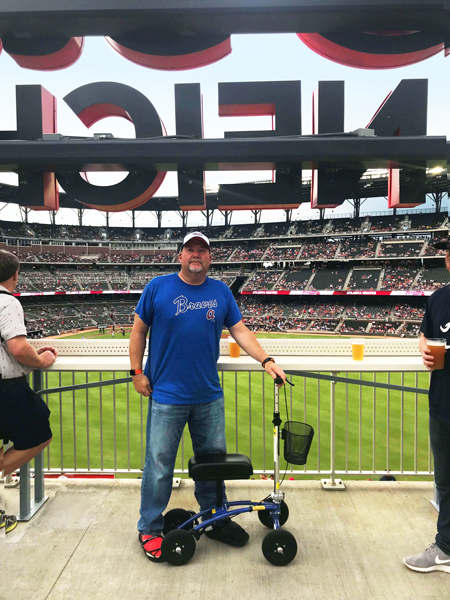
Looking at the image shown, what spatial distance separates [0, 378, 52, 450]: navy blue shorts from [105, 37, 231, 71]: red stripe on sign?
9.75ft

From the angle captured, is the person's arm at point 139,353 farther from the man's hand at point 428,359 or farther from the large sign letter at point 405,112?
the large sign letter at point 405,112

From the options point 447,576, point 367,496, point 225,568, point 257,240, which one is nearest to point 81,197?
point 225,568

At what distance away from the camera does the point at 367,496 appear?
3.11 m

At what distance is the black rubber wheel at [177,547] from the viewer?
227 cm

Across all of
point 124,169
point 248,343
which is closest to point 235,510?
point 248,343

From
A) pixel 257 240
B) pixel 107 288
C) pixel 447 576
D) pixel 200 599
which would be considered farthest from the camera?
pixel 257 240

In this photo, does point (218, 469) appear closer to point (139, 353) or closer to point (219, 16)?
point (139, 353)

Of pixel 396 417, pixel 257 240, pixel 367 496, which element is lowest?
pixel 396 417

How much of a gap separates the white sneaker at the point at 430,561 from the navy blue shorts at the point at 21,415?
2.57 metres

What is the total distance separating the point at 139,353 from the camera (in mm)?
2510

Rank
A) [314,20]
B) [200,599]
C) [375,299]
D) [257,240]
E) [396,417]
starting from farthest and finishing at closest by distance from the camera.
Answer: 1. [257,240]
2. [375,299]
3. [396,417]
4. [314,20]
5. [200,599]

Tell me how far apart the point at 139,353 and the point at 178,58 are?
9.11ft

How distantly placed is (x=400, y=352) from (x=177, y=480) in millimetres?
2342

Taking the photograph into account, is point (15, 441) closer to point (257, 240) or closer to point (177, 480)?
point (177, 480)
